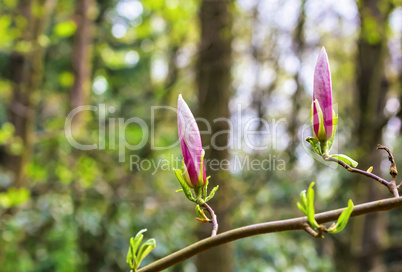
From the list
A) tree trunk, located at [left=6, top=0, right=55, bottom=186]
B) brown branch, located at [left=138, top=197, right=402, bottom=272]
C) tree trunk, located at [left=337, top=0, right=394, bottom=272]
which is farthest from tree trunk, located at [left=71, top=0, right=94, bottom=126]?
brown branch, located at [left=138, top=197, right=402, bottom=272]

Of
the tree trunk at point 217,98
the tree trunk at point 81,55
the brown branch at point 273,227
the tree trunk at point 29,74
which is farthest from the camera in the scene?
the tree trunk at point 81,55

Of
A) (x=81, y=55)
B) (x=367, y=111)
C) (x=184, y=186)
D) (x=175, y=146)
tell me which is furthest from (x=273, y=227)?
(x=81, y=55)

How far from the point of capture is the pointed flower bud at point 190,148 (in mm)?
475

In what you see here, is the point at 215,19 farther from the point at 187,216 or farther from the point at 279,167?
the point at 187,216

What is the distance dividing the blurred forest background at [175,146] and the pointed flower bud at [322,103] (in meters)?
1.36

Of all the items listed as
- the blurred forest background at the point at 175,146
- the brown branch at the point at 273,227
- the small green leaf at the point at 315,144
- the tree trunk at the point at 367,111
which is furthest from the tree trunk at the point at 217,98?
the brown branch at the point at 273,227

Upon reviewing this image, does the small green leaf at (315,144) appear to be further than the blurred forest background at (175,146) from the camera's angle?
No

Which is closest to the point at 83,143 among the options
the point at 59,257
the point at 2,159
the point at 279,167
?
the point at 59,257

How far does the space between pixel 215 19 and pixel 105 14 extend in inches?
113

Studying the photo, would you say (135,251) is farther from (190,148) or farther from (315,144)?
(315,144)

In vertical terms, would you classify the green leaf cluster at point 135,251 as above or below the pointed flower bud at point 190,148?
below

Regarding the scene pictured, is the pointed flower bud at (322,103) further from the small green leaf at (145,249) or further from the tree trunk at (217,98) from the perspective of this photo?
the tree trunk at (217,98)

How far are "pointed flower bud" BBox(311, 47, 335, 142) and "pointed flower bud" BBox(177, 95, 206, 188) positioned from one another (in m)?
0.14

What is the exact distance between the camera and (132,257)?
483mm
